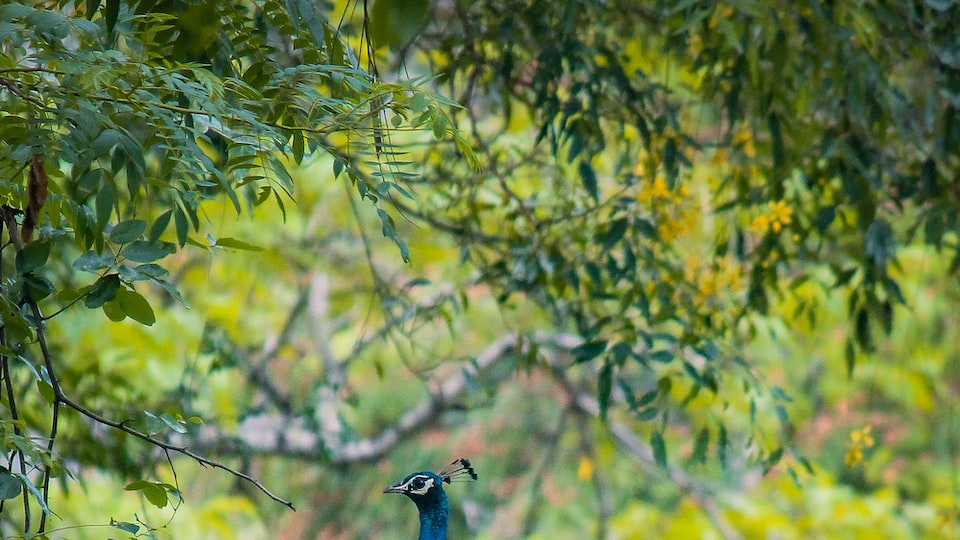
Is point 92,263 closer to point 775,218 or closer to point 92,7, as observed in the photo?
point 92,7

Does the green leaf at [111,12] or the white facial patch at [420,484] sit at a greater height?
the green leaf at [111,12]

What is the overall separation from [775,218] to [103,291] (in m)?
1.76

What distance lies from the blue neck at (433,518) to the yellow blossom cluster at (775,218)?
38.4 inches

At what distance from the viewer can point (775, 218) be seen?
2811 mm

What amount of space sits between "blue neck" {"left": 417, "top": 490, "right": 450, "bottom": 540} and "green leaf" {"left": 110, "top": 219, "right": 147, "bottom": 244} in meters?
1.03

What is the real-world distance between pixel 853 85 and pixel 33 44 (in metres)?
1.65

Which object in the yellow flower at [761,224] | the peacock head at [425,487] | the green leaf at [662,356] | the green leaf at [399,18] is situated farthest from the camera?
the yellow flower at [761,224]

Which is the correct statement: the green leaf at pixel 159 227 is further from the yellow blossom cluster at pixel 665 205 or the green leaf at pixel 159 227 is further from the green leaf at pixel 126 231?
the yellow blossom cluster at pixel 665 205

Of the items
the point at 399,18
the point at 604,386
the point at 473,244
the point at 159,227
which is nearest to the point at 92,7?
the point at 159,227

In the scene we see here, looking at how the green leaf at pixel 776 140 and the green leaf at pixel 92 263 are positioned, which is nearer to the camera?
the green leaf at pixel 92 263

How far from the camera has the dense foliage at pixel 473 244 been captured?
1468 mm

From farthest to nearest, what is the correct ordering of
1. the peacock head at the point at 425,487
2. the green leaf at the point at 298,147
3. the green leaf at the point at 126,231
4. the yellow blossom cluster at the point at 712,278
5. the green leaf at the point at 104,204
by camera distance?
the yellow blossom cluster at the point at 712,278, the peacock head at the point at 425,487, the green leaf at the point at 298,147, the green leaf at the point at 126,231, the green leaf at the point at 104,204

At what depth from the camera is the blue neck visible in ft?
7.47

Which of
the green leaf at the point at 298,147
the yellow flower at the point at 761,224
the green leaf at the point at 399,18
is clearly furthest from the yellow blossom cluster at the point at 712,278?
the green leaf at the point at 399,18
